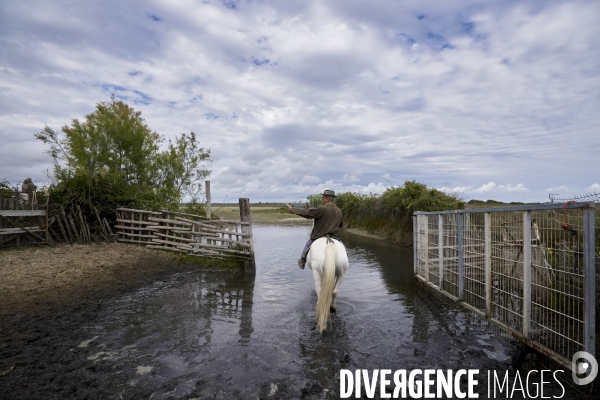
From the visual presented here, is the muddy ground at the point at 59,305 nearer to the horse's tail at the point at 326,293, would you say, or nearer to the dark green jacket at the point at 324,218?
the horse's tail at the point at 326,293

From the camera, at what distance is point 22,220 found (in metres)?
12.3

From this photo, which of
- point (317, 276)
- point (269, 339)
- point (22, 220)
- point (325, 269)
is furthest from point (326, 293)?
point (22, 220)

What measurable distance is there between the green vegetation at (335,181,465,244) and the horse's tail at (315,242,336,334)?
11.0 m

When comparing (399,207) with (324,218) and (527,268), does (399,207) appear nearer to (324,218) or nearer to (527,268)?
(324,218)

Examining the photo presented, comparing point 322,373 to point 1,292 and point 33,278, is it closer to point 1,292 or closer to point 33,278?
point 1,292

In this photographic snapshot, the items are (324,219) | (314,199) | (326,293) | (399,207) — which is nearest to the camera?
(326,293)

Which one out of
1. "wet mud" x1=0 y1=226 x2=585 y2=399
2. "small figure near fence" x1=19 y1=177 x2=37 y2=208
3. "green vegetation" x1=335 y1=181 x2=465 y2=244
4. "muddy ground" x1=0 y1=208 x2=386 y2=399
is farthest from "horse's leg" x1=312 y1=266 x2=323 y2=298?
"small figure near fence" x1=19 y1=177 x2=37 y2=208

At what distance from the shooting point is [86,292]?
8125mm

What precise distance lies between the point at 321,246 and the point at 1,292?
6.62 meters

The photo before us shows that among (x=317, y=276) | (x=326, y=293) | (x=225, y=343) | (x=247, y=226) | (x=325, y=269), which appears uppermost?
(x=247, y=226)

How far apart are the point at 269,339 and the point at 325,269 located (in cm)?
136

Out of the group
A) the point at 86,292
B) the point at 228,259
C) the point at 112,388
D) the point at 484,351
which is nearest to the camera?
the point at 112,388

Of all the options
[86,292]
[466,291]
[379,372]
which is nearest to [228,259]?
[86,292]

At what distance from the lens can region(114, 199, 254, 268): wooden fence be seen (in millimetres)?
11336
